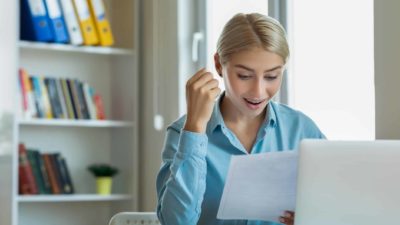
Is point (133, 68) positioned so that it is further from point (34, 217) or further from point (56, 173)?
point (34, 217)

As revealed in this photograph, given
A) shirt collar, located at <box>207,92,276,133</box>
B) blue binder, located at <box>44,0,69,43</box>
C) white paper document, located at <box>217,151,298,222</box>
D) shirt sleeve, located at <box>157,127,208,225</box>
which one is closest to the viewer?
white paper document, located at <box>217,151,298,222</box>

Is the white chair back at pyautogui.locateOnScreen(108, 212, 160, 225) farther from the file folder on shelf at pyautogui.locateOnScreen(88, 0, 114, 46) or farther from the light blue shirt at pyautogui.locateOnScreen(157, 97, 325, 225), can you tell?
the file folder on shelf at pyautogui.locateOnScreen(88, 0, 114, 46)

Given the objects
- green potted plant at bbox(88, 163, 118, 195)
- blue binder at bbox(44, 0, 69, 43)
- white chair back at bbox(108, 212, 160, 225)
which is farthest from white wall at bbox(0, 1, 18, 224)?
Answer: white chair back at bbox(108, 212, 160, 225)

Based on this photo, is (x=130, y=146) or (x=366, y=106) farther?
(x=130, y=146)

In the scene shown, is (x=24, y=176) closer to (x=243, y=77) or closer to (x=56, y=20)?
(x=56, y=20)

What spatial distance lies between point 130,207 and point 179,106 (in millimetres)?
677

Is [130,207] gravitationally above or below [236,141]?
below

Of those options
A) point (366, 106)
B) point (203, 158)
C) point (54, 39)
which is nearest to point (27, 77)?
point (54, 39)

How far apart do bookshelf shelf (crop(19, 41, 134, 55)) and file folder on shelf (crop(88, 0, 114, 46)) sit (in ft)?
0.13

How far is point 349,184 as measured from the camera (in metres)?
1.08

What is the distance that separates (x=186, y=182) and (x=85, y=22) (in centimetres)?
220

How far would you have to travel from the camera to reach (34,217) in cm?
364

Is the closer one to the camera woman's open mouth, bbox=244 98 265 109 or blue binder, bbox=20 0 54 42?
woman's open mouth, bbox=244 98 265 109

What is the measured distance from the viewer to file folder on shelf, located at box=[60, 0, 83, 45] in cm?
351
